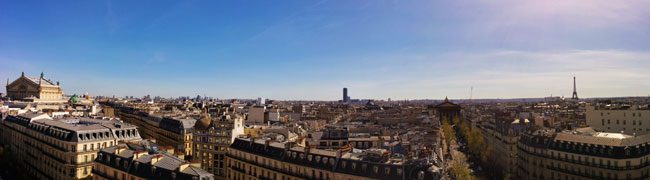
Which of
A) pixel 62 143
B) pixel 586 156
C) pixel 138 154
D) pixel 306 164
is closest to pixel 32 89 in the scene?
pixel 62 143

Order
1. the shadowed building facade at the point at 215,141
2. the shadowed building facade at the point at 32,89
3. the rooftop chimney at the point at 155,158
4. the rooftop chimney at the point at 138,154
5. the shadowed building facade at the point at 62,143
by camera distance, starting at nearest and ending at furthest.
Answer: the rooftop chimney at the point at 155,158 → the rooftop chimney at the point at 138,154 → the shadowed building facade at the point at 62,143 → the shadowed building facade at the point at 215,141 → the shadowed building facade at the point at 32,89

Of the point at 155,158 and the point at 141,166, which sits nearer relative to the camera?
the point at 155,158

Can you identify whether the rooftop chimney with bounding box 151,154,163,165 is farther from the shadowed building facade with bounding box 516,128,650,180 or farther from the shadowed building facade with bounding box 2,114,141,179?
the shadowed building facade with bounding box 516,128,650,180

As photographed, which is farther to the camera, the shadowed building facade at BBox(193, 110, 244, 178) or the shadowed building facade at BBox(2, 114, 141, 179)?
the shadowed building facade at BBox(193, 110, 244, 178)

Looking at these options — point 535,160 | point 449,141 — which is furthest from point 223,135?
point 449,141

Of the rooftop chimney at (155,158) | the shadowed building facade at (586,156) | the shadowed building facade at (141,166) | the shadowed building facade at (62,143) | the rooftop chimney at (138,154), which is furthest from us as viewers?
the shadowed building facade at (62,143)

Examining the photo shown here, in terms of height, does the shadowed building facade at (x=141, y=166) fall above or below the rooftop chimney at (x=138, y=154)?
below

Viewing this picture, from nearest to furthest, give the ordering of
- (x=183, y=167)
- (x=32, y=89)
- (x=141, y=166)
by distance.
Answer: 1. (x=183, y=167)
2. (x=141, y=166)
3. (x=32, y=89)

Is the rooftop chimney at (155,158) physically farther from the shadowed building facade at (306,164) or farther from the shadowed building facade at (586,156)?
the shadowed building facade at (586,156)

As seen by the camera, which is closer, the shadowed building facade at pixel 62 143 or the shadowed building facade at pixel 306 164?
the shadowed building facade at pixel 306 164

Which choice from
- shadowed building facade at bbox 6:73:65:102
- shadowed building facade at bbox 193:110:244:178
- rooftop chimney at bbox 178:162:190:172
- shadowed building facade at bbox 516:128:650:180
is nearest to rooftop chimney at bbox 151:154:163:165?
rooftop chimney at bbox 178:162:190:172

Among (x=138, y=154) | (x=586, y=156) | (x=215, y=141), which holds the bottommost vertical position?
(x=586, y=156)

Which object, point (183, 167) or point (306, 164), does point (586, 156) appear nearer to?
point (306, 164)

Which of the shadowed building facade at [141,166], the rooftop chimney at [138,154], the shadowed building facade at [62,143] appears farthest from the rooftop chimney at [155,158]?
the shadowed building facade at [62,143]
